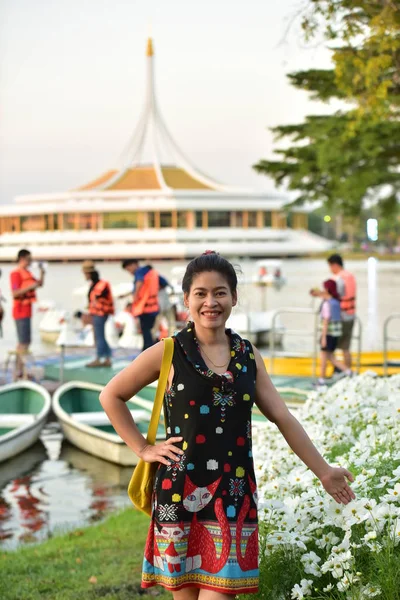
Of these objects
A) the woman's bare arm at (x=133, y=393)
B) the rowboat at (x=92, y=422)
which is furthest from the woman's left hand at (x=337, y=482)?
the rowboat at (x=92, y=422)

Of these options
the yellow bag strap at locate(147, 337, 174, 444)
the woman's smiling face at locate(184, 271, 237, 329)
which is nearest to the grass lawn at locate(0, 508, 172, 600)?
the yellow bag strap at locate(147, 337, 174, 444)

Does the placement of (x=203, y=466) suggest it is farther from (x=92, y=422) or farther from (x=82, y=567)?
(x=92, y=422)

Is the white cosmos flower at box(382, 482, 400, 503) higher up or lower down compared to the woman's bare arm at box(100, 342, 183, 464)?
lower down

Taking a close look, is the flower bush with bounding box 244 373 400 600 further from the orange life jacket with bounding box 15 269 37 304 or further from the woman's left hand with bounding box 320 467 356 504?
the orange life jacket with bounding box 15 269 37 304

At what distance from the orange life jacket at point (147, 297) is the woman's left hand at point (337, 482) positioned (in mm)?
8794

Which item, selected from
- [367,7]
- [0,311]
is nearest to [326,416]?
[367,7]

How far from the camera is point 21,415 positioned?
1072 centimetres

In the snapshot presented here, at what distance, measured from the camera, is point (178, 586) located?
3020 mm

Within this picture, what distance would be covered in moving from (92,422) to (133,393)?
764 centimetres

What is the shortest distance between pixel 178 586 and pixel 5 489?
6.13m

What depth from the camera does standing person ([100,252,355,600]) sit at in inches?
118

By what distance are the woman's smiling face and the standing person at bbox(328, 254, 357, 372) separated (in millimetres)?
7522

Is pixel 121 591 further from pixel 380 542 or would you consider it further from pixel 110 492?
pixel 110 492

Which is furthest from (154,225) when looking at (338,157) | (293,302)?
(338,157)
